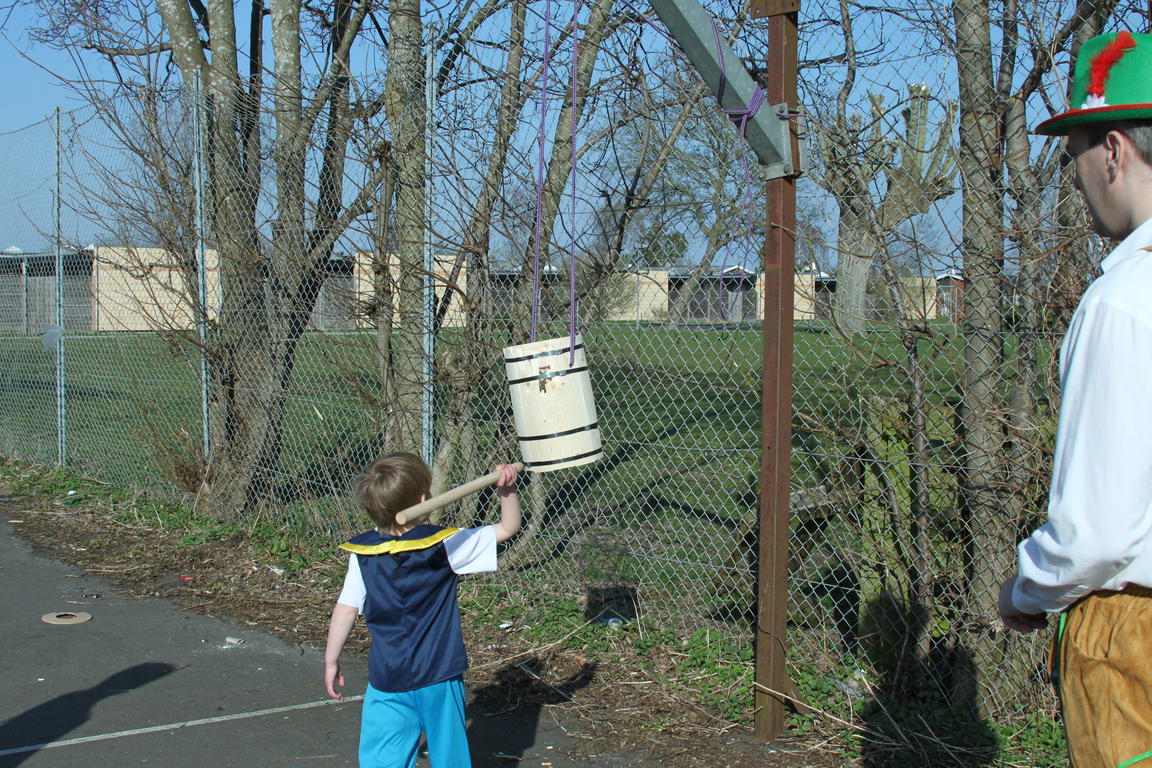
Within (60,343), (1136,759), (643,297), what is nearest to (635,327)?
(643,297)

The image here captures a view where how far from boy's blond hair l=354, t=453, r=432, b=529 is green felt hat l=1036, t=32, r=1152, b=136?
205 centimetres

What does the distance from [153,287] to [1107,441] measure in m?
7.25

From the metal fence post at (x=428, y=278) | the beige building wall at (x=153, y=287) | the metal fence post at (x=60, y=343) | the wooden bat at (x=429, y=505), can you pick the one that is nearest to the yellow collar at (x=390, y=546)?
the wooden bat at (x=429, y=505)

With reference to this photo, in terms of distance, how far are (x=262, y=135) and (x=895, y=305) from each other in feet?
15.4

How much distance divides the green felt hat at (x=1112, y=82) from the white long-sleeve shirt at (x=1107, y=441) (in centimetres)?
20

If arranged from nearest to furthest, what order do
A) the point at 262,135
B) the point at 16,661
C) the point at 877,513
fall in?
the point at 877,513
the point at 16,661
the point at 262,135

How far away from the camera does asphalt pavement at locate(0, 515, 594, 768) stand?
3.76 meters

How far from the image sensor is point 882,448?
393cm

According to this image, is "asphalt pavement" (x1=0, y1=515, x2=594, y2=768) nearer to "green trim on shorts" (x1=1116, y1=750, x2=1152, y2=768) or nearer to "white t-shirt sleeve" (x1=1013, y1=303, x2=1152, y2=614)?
"green trim on shorts" (x1=1116, y1=750, x2=1152, y2=768)

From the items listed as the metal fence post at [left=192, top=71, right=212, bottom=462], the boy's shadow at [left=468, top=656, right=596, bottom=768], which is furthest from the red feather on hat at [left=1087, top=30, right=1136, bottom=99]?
the metal fence post at [left=192, top=71, right=212, bottom=462]

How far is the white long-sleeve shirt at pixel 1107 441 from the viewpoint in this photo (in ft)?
4.89

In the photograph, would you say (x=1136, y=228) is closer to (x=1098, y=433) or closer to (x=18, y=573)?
(x=1098, y=433)

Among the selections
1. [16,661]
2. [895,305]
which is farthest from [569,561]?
[16,661]

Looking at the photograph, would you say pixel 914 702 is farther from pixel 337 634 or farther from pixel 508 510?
pixel 337 634
